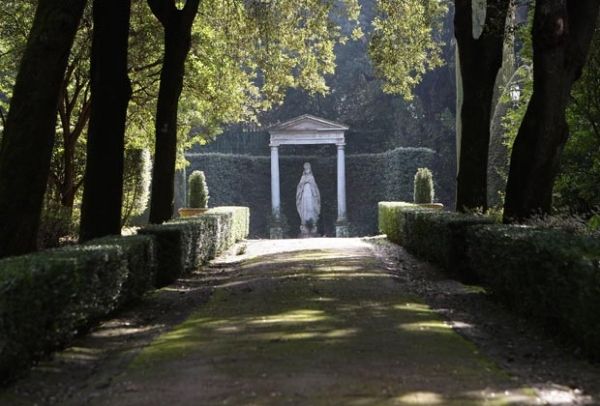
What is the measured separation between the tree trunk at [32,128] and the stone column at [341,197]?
2891 cm

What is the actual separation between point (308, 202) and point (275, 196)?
196 centimetres

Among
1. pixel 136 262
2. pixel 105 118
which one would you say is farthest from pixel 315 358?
pixel 105 118

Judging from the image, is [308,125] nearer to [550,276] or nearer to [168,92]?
[168,92]

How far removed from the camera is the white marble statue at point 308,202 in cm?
3806

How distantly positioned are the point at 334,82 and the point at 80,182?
2654 centimetres

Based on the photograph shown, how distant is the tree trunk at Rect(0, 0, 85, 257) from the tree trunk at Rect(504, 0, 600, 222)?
585cm

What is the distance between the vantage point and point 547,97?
1048 centimetres

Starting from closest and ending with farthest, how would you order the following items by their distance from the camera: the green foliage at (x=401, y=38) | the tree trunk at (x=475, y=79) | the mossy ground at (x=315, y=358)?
the mossy ground at (x=315, y=358), the tree trunk at (x=475, y=79), the green foliage at (x=401, y=38)

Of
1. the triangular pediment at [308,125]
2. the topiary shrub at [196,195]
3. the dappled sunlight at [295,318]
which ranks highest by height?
the triangular pediment at [308,125]

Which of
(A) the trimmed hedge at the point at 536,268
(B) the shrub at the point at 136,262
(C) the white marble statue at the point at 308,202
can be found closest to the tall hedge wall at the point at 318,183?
(C) the white marble statue at the point at 308,202

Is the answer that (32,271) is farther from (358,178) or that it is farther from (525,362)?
(358,178)

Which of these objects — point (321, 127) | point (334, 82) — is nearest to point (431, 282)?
point (321, 127)

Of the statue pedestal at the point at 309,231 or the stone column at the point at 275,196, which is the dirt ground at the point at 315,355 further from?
the statue pedestal at the point at 309,231

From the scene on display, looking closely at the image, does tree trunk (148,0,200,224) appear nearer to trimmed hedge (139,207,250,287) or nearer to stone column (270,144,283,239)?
trimmed hedge (139,207,250,287)
